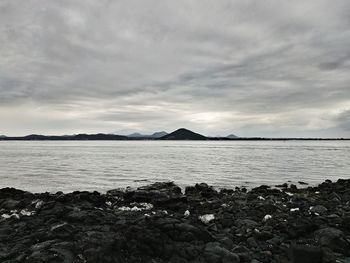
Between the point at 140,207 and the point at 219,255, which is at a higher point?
the point at 219,255

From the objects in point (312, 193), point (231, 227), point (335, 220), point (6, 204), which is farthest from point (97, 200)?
point (312, 193)

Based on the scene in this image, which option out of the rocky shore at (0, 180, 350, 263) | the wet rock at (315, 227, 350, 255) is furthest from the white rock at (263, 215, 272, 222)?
the wet rock at (315, 227, 350, 255)

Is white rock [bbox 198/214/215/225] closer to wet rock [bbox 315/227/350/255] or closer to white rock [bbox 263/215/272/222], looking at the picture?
white rock [bbox 263/215/272/222]

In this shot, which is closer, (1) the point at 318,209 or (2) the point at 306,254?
(2) the point at 306,254

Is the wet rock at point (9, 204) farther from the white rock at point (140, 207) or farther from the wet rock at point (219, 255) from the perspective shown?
the wet rock at point (219, 255)

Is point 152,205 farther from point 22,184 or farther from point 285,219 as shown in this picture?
point 22,184

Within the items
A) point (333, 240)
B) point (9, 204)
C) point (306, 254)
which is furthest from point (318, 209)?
point (9, 204)

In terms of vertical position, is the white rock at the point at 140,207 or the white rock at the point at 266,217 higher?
the white rock at the point at 266,217

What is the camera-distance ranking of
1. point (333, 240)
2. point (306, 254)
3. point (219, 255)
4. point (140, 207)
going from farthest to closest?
point (140, 207) < point (333, 240) < point (219, 255) < point (306, 254)

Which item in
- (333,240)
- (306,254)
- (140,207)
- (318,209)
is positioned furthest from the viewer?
(140,207)

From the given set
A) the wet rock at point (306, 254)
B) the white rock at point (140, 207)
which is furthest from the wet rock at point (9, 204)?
the wet rock at point (306, 254)

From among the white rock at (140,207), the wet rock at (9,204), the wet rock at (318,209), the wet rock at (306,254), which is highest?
the wet rock at (306,254)

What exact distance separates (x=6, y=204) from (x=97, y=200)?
518 centimetres

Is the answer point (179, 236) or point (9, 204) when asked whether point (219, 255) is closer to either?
point (179, 236)
